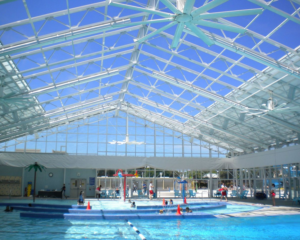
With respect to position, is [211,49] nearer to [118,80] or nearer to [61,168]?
[118,80]

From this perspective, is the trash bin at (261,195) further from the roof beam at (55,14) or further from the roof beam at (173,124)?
the roof beam at (55,14)

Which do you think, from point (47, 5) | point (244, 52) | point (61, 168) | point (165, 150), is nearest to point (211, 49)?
point (244, 52)

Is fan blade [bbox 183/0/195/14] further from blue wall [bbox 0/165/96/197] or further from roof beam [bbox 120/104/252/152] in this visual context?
blue wall [bbox 0/165/96/197]

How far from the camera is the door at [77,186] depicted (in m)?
31.9

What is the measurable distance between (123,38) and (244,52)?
636cm

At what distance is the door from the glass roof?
745 cm

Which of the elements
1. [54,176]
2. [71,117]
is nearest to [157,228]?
[71,117]

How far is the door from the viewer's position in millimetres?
31938

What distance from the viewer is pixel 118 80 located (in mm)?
22625

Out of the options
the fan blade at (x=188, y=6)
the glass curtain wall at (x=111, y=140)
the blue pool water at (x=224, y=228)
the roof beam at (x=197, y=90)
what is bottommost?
the blue pool water at (x=224, y=228)

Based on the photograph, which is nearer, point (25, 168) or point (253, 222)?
point (253, 222)

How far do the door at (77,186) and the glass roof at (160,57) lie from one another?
745cm

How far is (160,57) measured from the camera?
18.2 m

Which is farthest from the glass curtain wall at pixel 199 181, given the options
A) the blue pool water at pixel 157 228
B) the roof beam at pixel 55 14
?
the roof beam at pixel 55 14
